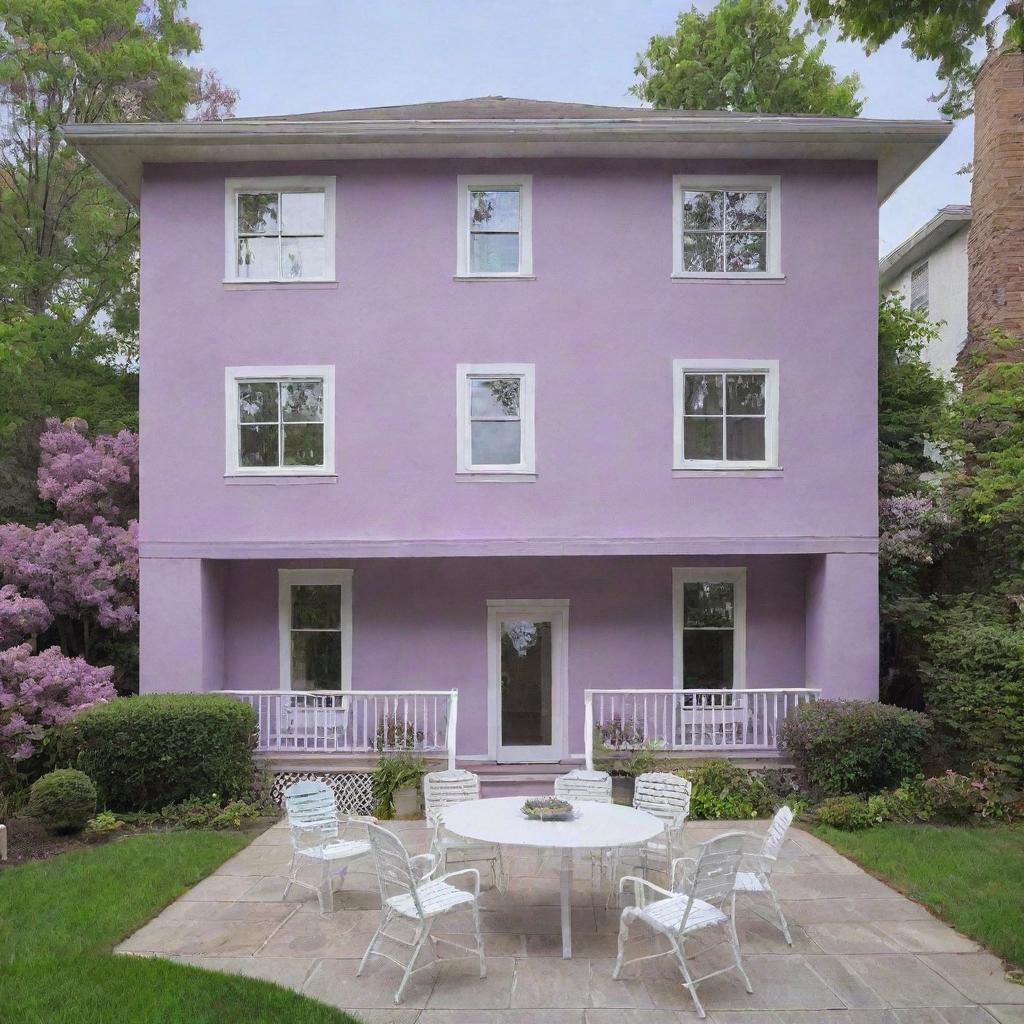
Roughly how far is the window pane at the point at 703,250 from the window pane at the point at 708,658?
5.29 metres

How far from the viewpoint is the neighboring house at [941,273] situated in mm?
19609

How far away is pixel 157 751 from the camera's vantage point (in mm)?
10961

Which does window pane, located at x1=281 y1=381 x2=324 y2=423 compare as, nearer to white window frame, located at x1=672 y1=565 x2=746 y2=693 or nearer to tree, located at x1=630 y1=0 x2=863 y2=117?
white window frame, located at x1=672 y1=565 x2=746 y2=693

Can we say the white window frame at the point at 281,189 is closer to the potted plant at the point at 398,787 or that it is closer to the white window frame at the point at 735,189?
the white window frame at the point at 735,189

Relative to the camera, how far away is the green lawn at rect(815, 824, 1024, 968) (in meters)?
7.29

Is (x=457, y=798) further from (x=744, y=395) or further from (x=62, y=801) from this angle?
(x=744, y=395)

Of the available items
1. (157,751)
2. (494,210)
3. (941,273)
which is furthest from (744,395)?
(941,273)

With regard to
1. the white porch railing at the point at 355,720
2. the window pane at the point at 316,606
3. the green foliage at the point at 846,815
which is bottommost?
the green foliage at the point at 846,815

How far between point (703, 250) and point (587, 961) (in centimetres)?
971

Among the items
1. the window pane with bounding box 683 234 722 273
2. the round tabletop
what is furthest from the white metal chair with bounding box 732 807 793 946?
the window pane with bounding box 683 234 722 273

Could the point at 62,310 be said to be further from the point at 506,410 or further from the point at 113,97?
the point at 506,410

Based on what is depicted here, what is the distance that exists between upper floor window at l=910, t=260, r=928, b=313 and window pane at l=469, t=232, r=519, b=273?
12.7m

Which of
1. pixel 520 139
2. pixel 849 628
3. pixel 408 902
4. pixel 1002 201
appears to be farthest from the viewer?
pixel 1002 201

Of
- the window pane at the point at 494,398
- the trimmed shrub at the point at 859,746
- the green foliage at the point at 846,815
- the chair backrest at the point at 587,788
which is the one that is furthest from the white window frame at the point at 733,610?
the chair backrest at the point at 587,788
